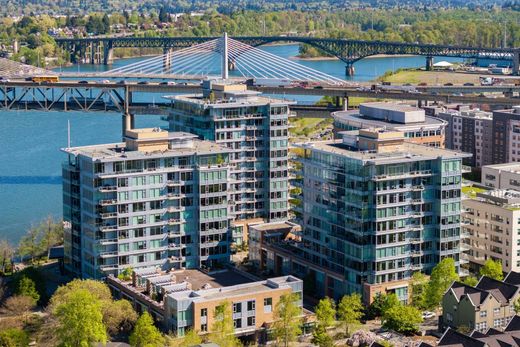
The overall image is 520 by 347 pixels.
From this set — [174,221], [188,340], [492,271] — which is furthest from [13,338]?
[492,271]

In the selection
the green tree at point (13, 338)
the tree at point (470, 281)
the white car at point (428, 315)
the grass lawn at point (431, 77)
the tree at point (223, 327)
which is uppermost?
the grass lawn at point (431, 77)

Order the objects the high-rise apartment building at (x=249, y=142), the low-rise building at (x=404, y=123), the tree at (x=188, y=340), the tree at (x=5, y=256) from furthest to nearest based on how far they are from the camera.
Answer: the low-rise building at (x=404, y=123), the high-rise apartment building at (x=249, y=142), the tree at (x=5, y=256), the tree at (x=188, y=340)

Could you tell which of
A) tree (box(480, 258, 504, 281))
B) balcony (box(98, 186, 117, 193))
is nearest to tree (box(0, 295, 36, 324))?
balcony (box(98, 186, 117, 193))

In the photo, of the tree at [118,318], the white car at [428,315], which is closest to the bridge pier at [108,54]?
the white car at [428,315]

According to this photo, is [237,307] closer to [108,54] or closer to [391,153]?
[391,153]

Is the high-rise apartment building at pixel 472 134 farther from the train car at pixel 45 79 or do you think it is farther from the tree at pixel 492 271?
the train car at pixel 45 79

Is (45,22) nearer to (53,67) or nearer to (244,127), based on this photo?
(53,67)

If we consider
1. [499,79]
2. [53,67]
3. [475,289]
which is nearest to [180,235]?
[475,289]

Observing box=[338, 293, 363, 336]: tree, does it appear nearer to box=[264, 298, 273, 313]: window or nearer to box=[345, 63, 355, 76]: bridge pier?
box=[264, 298, 273, 313]: window
